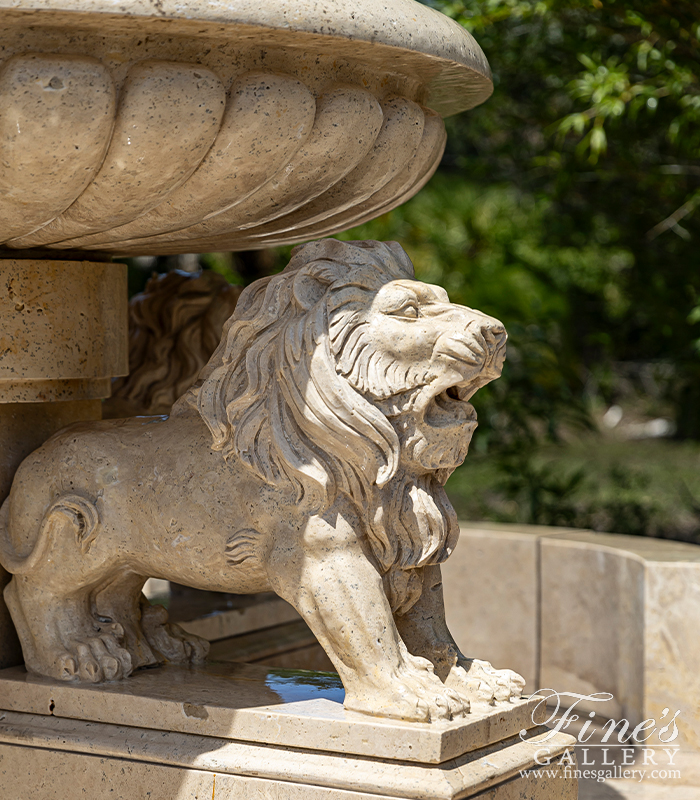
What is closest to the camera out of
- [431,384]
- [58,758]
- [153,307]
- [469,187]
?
[431,384]

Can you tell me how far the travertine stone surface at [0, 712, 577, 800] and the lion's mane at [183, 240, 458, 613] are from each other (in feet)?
1.10

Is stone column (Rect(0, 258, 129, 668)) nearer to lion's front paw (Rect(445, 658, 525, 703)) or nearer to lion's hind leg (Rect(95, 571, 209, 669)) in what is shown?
lion's hind leg (Rect(95, 571, 209, 669))

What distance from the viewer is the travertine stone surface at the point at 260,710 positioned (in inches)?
71.7

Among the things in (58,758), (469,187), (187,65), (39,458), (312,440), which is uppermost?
(187,65)

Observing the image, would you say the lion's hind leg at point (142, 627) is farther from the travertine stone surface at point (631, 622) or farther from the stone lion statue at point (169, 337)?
the travertine stone surface at point (631, 622)

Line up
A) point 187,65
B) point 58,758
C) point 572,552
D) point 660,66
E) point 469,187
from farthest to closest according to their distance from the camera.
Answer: point 469,187 < point 660,66 < point 572,552 < point 58,758 < point 187,65

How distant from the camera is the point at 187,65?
1.74 metres

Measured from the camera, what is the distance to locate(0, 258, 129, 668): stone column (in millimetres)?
2121

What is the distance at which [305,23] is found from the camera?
1.70 metres

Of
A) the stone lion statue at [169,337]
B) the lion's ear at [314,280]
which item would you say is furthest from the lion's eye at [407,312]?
the stone lion statue at [169,337]

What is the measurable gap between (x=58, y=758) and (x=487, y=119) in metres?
4.83

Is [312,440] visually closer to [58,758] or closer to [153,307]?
[58,758]

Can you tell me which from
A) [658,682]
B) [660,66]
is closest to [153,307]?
[658,682]

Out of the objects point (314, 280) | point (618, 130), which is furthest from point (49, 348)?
point (618, 130)
